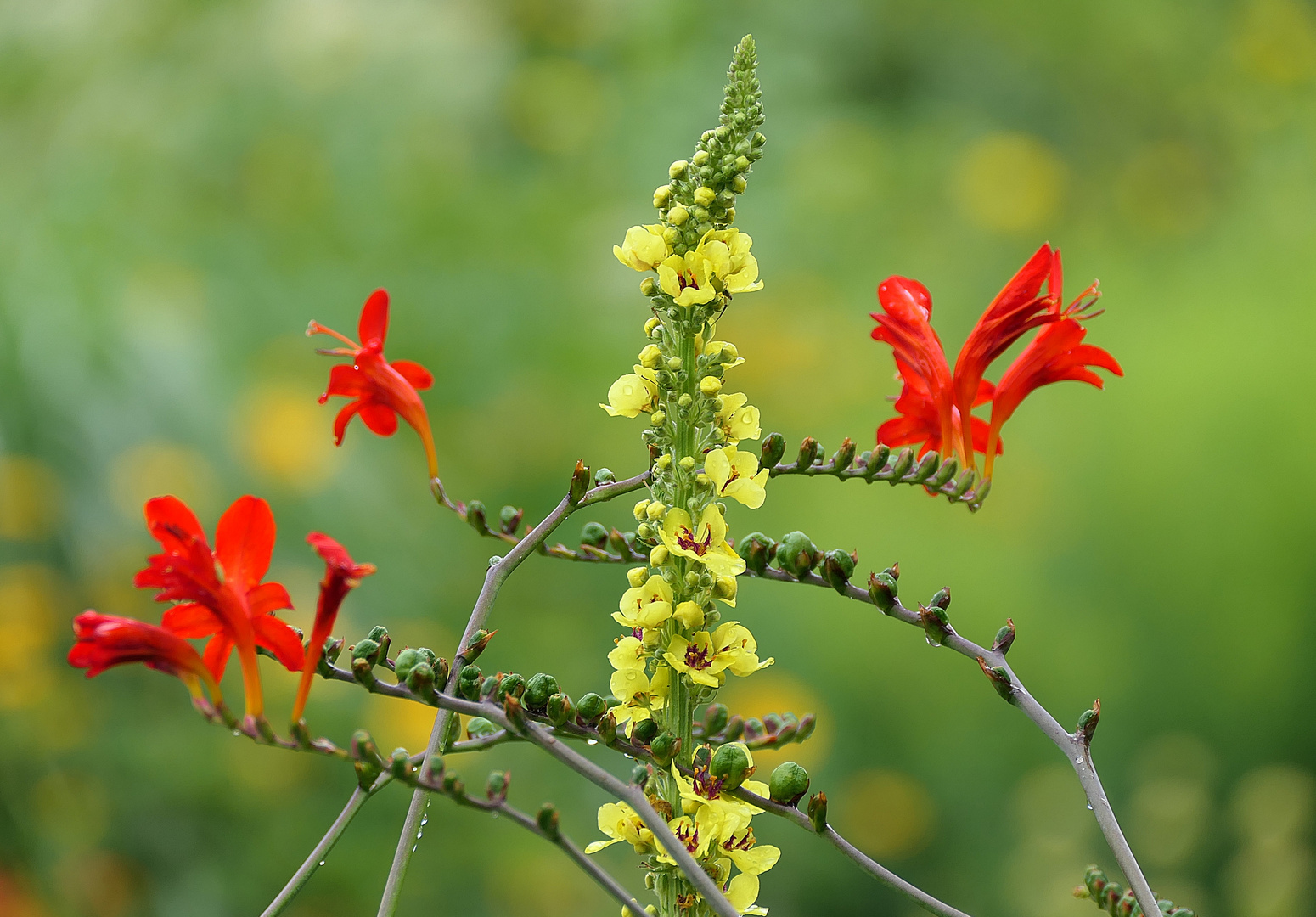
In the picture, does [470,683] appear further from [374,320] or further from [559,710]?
[374,320]

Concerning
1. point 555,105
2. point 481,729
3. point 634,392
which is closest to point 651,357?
point 634,392

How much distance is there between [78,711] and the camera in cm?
131

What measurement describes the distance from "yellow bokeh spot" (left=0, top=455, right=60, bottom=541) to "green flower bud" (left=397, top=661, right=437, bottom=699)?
4.06 feet

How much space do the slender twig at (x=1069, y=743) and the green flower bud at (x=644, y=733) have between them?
56mm

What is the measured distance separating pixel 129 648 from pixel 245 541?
5cm

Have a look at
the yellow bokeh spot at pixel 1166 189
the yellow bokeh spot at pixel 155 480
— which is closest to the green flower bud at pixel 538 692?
the yellow bokeh spot at pixel 155 480

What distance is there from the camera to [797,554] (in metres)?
0.35

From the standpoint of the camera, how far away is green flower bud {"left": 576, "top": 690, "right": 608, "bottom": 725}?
324 millimetres

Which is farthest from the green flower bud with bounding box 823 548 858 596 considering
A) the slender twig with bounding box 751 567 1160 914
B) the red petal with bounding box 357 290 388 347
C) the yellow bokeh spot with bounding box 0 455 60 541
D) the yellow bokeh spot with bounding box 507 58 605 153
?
the yellow bokeh spot with bounding box 507 58 605 153

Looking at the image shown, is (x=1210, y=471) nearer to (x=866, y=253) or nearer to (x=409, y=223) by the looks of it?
(x=866, y=253)

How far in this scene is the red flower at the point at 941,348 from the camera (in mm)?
451

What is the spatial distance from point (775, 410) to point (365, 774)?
1.34 meters

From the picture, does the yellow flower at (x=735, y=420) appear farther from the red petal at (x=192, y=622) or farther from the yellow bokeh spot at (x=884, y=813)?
the yellow bokeh spot at (x=884, y=813)

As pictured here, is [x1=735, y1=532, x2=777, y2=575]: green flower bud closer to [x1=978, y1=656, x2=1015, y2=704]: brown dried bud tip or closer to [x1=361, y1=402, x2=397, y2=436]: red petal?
[x1=978, y1=656, x2=1015, y2=704]: brown dried bud tip
